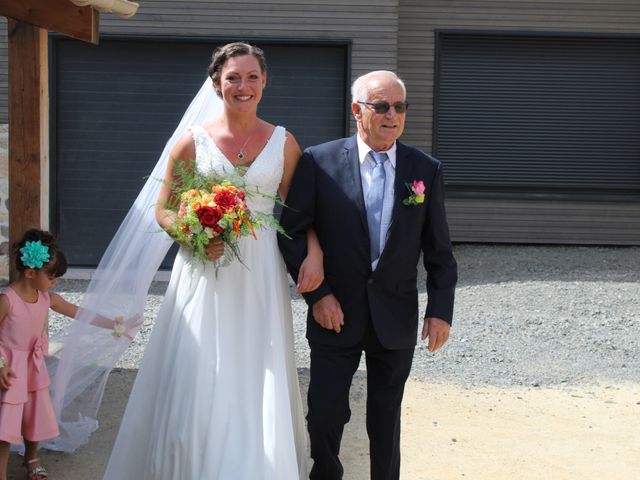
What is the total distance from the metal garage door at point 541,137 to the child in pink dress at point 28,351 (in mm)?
9132

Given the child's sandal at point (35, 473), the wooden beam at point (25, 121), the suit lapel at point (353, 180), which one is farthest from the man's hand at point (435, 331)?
the wooden beam at point (25, 121)

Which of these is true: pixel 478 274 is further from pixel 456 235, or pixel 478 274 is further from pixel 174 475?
pixel 174 475

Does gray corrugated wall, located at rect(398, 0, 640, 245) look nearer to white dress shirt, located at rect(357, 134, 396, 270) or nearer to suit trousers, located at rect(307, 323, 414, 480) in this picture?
white dress shirt, located at rect(357, 134, 396, 270)

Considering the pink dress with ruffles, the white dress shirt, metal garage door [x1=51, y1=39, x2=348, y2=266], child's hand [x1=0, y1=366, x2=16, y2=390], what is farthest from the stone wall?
the white dress shirt

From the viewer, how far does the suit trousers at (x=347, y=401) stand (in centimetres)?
454

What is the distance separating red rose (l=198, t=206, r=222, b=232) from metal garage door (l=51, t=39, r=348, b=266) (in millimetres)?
8509

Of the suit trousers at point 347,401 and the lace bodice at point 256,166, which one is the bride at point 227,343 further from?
the suit trousers at point 347,401

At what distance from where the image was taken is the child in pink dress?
4941 millimetres

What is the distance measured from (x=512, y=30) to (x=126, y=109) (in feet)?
17.3

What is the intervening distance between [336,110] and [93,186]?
3274 mm

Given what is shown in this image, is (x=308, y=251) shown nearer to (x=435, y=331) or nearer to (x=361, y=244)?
(x=361, y=244)

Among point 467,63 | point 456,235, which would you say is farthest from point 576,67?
point 456,235

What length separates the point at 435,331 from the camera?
15.1 ft

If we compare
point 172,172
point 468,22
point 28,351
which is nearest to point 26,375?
point 28,351
